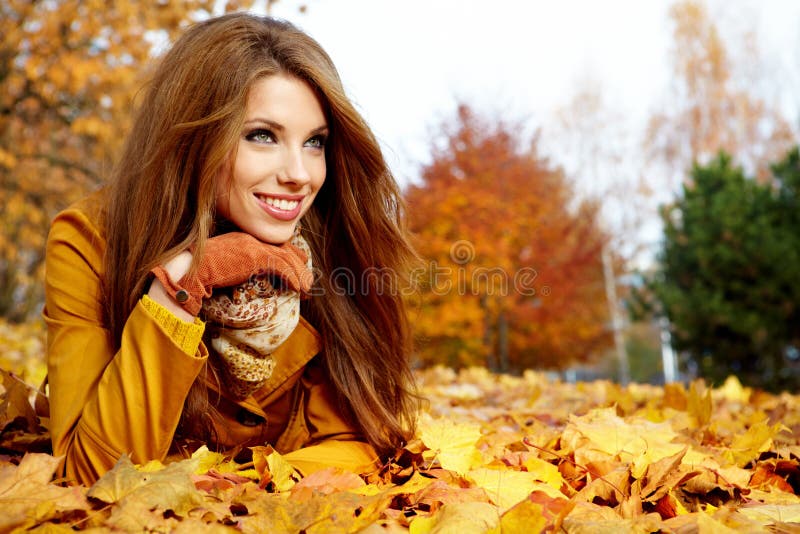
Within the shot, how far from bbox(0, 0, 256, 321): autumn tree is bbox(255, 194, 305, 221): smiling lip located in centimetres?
338

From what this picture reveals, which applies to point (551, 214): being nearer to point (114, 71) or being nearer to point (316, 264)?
point (114, 71)

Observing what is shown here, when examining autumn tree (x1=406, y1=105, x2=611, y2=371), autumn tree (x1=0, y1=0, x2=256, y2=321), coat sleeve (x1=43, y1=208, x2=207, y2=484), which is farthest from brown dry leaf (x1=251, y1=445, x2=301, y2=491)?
autumn tree (x1=406, y1=105, x2=611, y2=371)

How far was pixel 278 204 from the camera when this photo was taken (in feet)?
5.47

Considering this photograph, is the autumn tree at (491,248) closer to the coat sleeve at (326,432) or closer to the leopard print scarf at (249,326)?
the coat sleeve at (326,432)

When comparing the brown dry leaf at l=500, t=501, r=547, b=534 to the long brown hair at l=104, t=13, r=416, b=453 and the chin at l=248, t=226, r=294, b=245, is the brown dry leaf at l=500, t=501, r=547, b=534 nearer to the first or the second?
the long brown hair at l=104, t=13, r=416, b=453

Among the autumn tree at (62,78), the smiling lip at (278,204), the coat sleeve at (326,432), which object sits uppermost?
the autumn tree at (62,78)

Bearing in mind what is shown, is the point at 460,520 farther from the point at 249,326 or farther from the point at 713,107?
the point at 713,107

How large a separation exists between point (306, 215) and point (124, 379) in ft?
2.40

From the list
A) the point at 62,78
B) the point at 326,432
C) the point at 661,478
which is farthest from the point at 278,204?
the point at 62,78

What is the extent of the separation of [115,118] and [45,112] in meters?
1.16

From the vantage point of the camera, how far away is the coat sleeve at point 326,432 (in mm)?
1683

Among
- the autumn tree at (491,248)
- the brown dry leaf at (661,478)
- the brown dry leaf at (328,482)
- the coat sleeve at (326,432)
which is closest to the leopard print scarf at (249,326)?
the coat sleeve at (326,432)

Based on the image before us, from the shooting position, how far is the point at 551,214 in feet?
41.0

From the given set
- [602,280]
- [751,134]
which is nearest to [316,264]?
[602,280]
